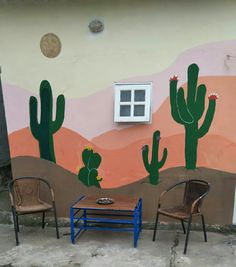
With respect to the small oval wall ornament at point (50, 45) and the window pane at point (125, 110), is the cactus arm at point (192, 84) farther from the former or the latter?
the small oval wall ornament at point (50, 45)

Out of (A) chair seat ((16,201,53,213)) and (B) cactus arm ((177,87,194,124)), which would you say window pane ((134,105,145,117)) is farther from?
(A) chair seat ((16,201,53,213))

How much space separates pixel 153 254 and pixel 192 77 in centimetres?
224

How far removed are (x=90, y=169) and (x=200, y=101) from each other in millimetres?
1752

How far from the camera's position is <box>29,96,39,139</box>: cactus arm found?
4.85m

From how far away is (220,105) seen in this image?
4.41 metres

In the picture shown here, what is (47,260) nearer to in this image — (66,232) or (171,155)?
(66,232)

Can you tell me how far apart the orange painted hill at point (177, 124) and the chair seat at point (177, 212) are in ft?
3.16

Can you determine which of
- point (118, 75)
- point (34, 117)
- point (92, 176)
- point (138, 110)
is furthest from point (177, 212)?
point (34, 117)

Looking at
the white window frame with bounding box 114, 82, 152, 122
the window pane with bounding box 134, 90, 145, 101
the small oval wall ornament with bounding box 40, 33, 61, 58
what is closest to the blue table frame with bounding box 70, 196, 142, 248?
the white window frame with bounding box 114, 82, 152, 122

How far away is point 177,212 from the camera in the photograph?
4.24 metres

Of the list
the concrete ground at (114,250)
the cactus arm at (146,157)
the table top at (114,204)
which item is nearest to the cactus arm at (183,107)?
the cactus arm at (146,157)

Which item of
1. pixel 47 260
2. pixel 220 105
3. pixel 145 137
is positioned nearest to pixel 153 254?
pixel 47 260

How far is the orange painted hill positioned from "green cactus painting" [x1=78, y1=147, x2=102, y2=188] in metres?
0.17

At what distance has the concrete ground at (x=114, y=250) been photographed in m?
3.76
